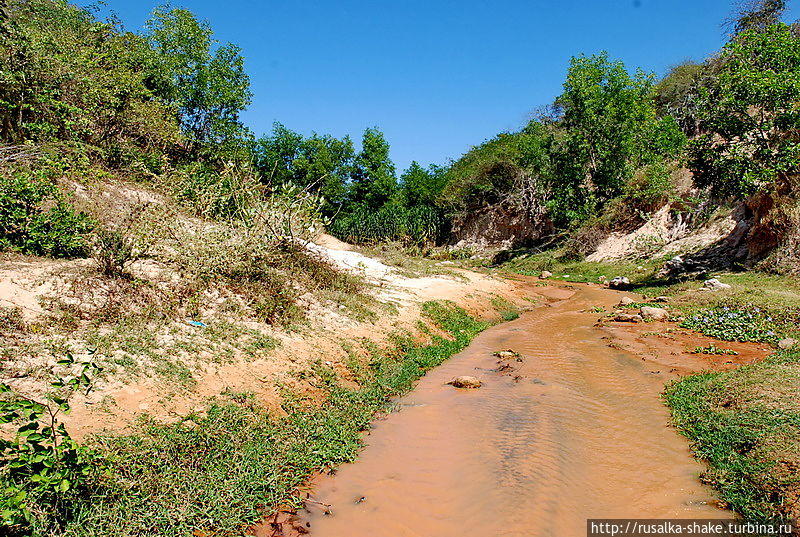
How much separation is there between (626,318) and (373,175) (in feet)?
135

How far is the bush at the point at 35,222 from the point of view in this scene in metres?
8.12

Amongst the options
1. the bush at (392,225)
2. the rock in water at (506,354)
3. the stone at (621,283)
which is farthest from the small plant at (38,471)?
the bush at (392,225)

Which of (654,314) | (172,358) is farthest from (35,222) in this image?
(654,314)

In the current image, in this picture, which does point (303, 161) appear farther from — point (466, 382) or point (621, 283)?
point (466, 382)

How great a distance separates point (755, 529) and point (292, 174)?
49056mm

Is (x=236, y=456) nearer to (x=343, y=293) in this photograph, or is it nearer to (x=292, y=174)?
(x=343, y=293)

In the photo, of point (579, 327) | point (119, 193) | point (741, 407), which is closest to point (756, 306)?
point (579, 327)

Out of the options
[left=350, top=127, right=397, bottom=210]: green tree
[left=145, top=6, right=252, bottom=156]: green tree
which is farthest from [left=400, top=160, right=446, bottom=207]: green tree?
[left=145, top=6, right=252, bottom=156]: green tree

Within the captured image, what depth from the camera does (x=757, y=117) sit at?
15125 mm

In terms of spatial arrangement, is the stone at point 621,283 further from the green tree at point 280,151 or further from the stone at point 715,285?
the green tree at point 280,151

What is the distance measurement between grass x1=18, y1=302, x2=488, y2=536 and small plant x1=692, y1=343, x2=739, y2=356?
5890 millimetres

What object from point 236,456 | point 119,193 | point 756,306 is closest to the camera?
point 236,456

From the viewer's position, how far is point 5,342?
525cm

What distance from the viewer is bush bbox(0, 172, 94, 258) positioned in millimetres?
8117
